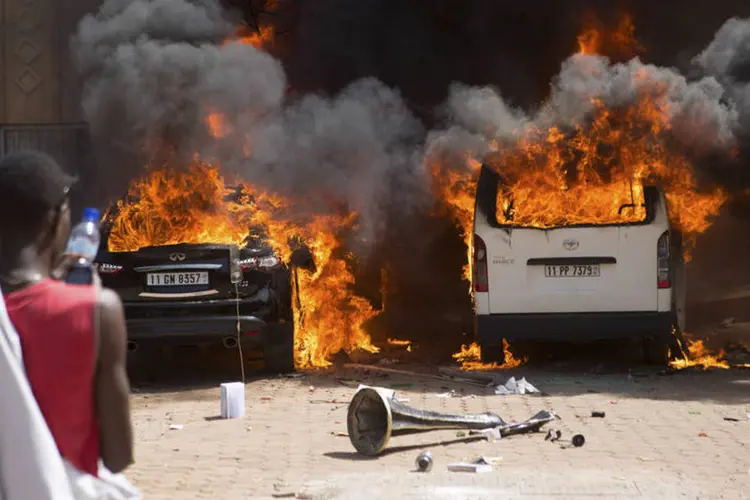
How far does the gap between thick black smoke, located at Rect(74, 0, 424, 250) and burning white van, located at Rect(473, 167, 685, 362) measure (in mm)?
2355

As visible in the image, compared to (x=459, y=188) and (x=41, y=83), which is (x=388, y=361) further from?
(x=41, y=83)

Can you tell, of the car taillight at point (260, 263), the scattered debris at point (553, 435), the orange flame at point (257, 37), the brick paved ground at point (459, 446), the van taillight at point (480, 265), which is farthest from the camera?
the orange flame at point (257, 37)

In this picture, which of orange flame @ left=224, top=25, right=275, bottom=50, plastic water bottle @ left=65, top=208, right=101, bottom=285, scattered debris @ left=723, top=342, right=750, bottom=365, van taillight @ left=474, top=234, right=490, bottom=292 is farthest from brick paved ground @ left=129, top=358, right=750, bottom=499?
orange flame @ left=224, top=25, right=275, bottom=50

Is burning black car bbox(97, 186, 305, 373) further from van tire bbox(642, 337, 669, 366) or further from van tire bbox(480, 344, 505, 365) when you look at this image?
van tire bbox(642, 337, 669, 366)

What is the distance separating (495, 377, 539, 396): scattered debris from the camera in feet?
33.7

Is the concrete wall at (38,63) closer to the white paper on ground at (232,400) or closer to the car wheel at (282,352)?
the car wheel at (282,352)

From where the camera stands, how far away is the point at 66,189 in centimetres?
294

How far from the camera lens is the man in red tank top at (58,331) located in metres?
2.77

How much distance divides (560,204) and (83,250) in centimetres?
906

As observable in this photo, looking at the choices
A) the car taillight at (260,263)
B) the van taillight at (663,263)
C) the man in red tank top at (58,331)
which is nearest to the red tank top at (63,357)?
the man in red tank top at (58,331)

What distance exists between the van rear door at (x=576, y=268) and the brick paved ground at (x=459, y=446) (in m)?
0.74

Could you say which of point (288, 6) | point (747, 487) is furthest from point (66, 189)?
point (288, 6)

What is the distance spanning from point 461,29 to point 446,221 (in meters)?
4.63

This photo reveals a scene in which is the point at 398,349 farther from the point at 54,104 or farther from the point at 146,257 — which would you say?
the point at 54,104
